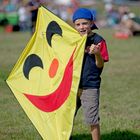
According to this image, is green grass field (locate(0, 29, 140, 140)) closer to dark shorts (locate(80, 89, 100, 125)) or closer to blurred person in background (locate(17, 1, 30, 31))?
dark shorts (locate(80, 89, 100, 125))

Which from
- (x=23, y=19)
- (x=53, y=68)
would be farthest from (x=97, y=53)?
(x=23, y=19)

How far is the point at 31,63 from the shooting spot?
20.3 ft

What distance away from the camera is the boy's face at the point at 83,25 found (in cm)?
585

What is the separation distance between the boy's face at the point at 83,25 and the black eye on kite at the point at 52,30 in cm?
23

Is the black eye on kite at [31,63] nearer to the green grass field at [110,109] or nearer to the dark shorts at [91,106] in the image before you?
the dark shorts at [91,106]

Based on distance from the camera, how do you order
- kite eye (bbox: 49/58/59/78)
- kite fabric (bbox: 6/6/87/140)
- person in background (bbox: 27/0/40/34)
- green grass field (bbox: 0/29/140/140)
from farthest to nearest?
1. person in background (bbox: 27/0/40/34)
2. green grass field (bbox: 0/29/140/140)
3. kite eye (bbox: 49/58/59/78)
4. kite fabric (bbox: 6/6/87/140)

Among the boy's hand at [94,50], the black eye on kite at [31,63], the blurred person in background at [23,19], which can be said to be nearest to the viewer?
the boy's hand at [94,50]

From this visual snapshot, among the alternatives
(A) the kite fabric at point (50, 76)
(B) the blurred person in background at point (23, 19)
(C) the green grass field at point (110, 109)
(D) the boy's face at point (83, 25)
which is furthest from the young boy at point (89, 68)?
(B) the blurred person in background at point (23, 19)

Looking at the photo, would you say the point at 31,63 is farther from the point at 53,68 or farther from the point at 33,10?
the point at 33,10

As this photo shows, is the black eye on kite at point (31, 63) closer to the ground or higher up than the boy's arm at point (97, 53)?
closer to the ground

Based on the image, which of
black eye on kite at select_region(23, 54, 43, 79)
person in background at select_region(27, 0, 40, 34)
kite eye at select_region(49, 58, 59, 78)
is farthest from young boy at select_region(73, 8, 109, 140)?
person in background at select_region(27, 0, 40, 34)

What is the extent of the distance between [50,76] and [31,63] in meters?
0.30

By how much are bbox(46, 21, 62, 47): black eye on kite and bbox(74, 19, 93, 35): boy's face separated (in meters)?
0.23

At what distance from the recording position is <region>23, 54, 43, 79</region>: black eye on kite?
242 inches
